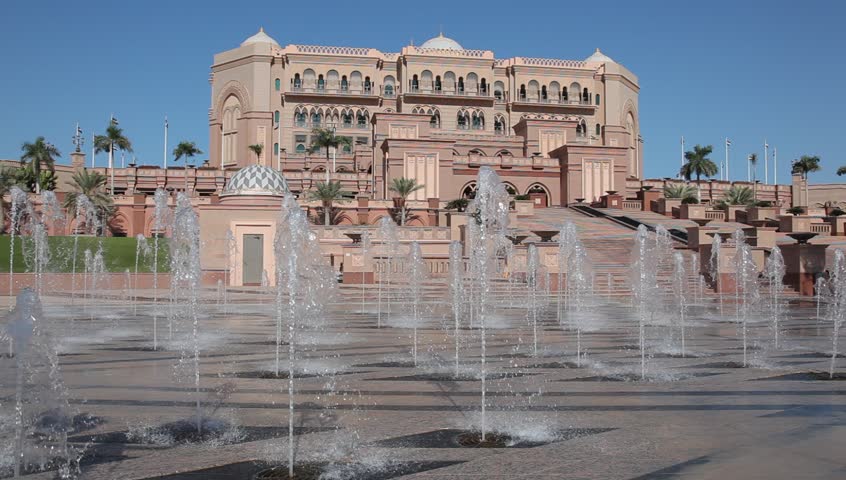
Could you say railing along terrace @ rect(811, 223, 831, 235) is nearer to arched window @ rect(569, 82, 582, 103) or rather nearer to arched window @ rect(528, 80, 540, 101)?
arched window @ rect(569, 82, 582, 103)

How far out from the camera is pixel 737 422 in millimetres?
5738

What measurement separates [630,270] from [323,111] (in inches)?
1660

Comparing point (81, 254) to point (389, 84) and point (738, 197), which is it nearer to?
point (738, 197)

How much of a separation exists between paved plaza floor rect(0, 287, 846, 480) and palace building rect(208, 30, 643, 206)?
128ft

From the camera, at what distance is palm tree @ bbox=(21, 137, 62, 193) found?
152 feet

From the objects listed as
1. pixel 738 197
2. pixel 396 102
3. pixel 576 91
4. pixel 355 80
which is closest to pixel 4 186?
pixel 355 80

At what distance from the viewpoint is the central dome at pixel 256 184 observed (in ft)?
90.1

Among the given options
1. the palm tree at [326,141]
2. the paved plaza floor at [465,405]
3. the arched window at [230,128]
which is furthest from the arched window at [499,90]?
the paved plaza floor at [465,405]

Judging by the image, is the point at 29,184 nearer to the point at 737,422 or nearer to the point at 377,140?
the point at 377,140

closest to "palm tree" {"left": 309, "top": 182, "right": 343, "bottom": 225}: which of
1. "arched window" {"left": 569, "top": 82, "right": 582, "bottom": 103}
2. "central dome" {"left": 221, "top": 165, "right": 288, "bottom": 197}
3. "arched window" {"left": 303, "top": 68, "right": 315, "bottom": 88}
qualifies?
"central dome" {"left": 221, "top": 165, "right": 288, "bottom": 197}

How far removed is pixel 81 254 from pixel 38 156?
17.1 meters

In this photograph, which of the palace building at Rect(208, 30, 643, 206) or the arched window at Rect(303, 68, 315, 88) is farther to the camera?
the arched window at Rect(303, 68, 315, 88)

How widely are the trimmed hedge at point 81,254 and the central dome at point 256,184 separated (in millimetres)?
4836

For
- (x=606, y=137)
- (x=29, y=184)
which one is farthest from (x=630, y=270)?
(x=606, y=137)
